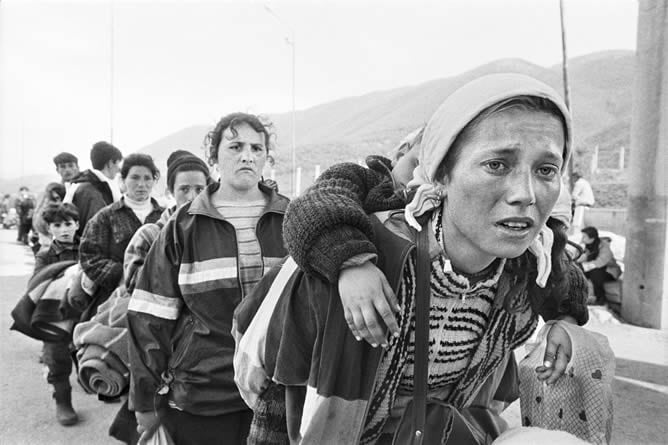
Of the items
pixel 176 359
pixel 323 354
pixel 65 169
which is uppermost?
pixel 65 169

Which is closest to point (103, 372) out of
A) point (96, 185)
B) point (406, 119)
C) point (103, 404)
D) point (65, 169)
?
point (103, 404)

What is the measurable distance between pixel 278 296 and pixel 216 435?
4.59ft

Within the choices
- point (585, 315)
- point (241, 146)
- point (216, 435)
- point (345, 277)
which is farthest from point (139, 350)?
point (585, 315)

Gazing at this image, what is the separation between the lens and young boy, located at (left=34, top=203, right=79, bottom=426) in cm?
411

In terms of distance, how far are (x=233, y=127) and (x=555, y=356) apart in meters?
1.89

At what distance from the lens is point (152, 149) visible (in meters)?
107

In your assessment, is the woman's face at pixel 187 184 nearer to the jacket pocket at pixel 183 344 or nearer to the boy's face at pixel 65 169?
the jacket pocket at pixel 183 344

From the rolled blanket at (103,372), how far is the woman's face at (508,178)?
2.10 metres

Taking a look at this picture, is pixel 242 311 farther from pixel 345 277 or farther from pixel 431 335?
pixel 431 335

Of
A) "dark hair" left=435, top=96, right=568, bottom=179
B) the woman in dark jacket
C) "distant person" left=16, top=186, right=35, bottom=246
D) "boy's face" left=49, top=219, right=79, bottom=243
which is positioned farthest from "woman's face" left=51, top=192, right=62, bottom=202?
"distant person" left=16, top=186, right=35, bottom=246

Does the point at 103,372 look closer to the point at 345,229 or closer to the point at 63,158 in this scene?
the point at 345,229

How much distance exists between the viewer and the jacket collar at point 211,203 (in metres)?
2.43

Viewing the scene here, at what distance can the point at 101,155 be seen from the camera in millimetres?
5312

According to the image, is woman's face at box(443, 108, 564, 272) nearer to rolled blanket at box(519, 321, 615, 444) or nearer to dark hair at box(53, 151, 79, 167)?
rolled blanket at box(519, 321, 615, 444)
